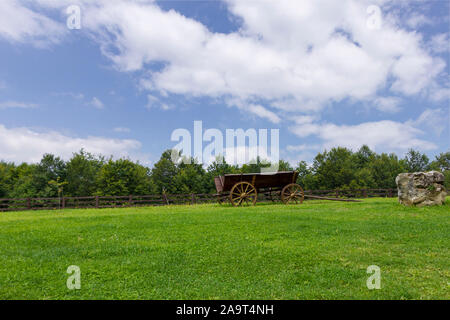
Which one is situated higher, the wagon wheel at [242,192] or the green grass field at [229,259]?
the wagon wheel at [242,192]

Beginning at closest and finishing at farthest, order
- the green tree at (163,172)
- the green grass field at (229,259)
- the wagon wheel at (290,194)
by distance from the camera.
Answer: the green grass field at (229,259), the wagon wheel at (290,194), the green tree at (163,172)

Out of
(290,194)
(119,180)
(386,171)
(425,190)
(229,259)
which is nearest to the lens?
(229,259)

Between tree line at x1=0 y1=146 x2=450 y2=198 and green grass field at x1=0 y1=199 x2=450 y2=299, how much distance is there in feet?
92.9

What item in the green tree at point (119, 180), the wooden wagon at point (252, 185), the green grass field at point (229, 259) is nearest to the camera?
the green grass field at point (229, 259)

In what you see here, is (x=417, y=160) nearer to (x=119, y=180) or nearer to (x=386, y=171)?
(x=386, y=171)

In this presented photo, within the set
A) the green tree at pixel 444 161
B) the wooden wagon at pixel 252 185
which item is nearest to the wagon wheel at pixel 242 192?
the wooden wagon at pixel 252 185

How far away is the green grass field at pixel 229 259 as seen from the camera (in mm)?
4207

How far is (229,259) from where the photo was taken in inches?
220

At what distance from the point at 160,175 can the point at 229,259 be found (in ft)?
142

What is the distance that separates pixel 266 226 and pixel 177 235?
106 inches

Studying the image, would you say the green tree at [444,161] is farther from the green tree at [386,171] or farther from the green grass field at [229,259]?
the green grass field at [229,259]

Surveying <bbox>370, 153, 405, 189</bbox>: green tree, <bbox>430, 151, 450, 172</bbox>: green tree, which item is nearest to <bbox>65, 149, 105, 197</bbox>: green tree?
<bbox>370, 153, 405, 189</bbox>: green tree

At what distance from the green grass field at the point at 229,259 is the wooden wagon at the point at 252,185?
7.13 m

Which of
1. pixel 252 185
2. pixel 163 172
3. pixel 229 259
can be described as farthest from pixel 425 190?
pixel 163 172
